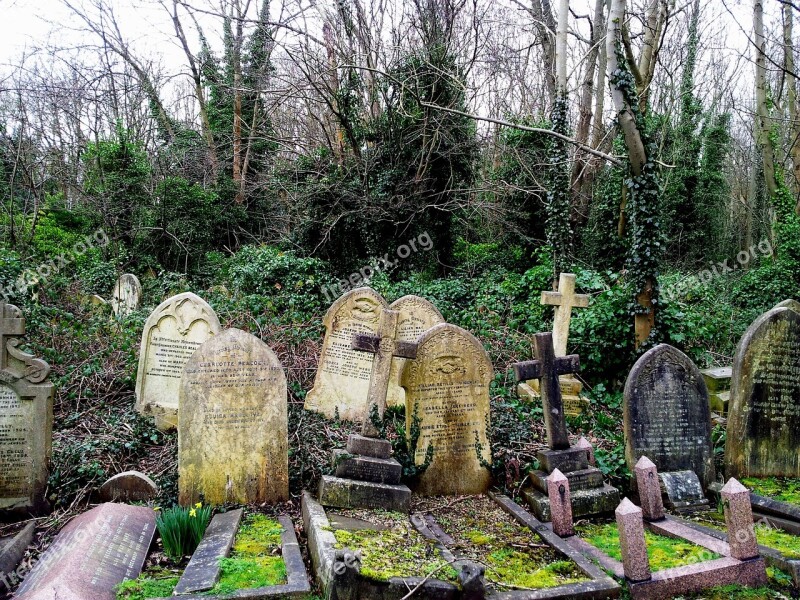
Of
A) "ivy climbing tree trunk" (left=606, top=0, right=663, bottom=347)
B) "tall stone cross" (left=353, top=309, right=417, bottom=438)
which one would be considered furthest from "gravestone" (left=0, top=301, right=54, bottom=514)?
"ivy climbing tree trunk" (left=606, top=0, right=663, bottom=347)

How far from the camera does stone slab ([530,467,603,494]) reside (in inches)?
201

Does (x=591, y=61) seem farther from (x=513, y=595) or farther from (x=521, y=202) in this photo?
(x=513, y=595)

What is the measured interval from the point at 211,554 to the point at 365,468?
156 centimetres

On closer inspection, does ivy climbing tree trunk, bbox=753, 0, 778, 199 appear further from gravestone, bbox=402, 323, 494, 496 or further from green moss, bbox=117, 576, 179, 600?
green moss, bbox=117, 576, 179, 600

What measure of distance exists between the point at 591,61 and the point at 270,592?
53.1ft

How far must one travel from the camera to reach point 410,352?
5352 millimetres

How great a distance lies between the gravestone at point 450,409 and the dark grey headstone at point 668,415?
4.67 ft

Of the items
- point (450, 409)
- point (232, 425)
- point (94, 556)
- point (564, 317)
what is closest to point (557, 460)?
point (450, 409)

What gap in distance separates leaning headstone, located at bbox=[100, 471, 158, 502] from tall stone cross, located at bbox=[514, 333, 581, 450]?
3599mm

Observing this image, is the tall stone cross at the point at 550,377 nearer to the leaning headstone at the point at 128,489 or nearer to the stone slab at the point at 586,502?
the stone slab at the point at 586,502

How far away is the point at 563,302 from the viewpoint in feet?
26.4

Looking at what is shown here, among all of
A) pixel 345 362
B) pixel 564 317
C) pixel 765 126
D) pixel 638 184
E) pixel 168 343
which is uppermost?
pixel 765 126

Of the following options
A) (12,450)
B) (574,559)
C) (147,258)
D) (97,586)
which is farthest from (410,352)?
(147,258)

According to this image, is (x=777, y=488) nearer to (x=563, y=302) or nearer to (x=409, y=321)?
(x=563, y=302)
